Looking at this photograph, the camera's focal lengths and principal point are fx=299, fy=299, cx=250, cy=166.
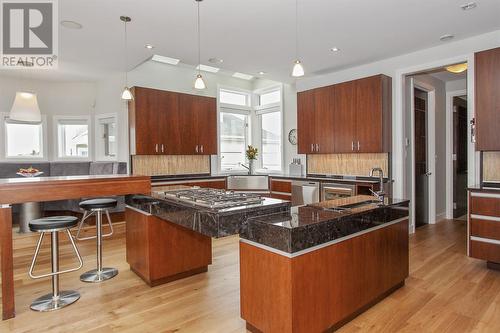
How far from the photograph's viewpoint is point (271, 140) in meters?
7.17

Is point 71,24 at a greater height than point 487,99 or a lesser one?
greater

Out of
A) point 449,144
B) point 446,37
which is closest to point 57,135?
point 446,37

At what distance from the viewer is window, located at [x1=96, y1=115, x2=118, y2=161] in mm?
6305

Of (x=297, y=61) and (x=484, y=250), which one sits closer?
(x=297, y=61)

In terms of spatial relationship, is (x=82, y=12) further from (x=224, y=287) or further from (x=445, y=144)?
(x=445, y=144)

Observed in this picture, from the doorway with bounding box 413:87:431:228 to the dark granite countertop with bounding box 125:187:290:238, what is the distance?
13.2 ft

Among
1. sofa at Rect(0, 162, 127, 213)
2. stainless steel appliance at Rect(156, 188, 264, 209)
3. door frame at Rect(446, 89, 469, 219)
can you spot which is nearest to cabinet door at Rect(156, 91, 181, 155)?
sofa at Rect(0, 162, 127, 213)

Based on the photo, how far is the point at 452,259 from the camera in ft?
12.4

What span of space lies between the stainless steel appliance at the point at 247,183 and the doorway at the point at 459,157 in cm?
391

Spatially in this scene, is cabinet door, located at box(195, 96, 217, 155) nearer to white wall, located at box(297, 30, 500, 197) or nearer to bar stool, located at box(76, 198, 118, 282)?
white wall, located at box(297, 30, 500, 197)

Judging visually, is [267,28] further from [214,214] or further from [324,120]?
[214,214]

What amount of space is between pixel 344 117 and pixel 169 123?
319 cm

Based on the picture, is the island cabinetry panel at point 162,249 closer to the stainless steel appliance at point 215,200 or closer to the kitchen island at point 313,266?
the stainless steel appliance at point 215,200

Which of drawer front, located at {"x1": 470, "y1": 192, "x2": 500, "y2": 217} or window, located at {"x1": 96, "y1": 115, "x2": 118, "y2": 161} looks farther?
window, located at {"x1": 96, "y1": 115, "x2": 118, "y2": 161}
